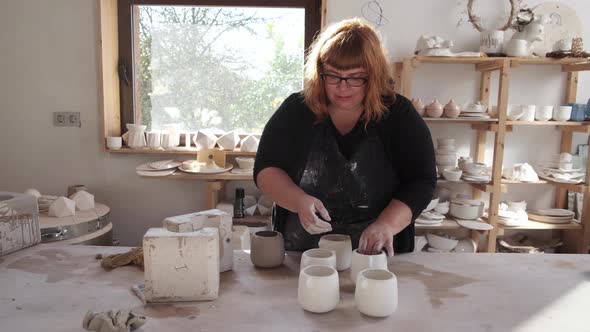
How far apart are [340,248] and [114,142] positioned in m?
2.32

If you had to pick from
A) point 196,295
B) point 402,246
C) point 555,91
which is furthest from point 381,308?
point 555,91

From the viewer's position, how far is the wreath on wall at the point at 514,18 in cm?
297

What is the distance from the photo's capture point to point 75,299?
3.76ft

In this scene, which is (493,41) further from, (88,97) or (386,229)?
(88,97)

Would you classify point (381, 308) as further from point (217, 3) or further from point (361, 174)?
point (217, 3)

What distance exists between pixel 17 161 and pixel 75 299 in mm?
2653

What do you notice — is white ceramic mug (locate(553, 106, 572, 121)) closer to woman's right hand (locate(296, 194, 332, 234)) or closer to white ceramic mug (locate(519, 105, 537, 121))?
white ceramic mug (locate(519, 105, 537, 121))

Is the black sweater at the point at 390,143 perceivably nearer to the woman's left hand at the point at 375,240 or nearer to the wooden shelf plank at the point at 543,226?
the woman's left hand at the point at 375,240

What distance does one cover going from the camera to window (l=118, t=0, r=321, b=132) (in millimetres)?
3246

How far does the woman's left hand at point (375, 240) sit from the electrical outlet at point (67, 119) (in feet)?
8.78

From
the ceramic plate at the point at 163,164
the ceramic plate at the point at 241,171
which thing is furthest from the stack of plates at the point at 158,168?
the ceramic plate at the point at 241,171

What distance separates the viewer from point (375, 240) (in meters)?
1.32

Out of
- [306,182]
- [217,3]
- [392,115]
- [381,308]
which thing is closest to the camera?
[381,308]

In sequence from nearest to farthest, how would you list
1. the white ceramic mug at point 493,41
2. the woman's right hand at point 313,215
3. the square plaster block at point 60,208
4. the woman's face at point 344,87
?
the woman's right hand at point 313,215 < the woman's face at point 344,87 < the square plaster block at point 60,208 < the white ceramic mug at point 493,41
